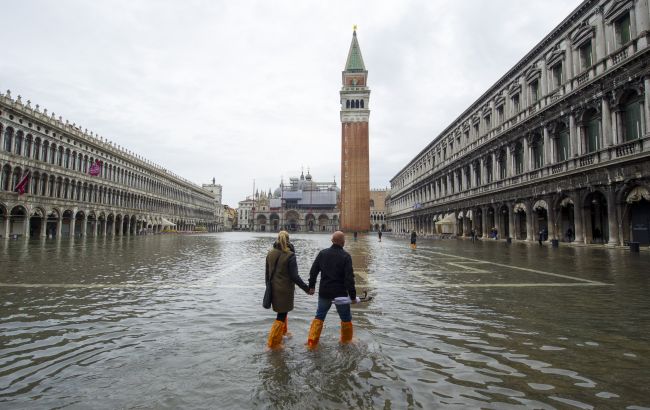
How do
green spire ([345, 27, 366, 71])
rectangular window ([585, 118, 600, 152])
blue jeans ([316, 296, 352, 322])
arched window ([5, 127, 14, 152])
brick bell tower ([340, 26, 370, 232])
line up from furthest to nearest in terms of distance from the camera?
green spire ([345, 27, 366, 71]) → brick bell tower ([340, 26, 370, 232]) → arched window ([5, 127, 14, 152]) → rectangular window ([585, 118, 600, 152]) → blue jeans ([316, 296, 352, 322])

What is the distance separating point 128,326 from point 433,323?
5030 millimetres

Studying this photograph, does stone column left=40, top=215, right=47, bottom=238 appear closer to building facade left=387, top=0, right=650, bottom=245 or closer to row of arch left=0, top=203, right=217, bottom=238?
row of arch left=0, top=203, right=217, bottom=238

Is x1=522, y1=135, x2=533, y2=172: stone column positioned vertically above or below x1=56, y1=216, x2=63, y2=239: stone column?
above

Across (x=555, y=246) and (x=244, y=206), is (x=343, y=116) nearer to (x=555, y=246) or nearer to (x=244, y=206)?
(x=555, y=246)

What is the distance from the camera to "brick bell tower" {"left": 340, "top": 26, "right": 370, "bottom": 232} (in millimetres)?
85688

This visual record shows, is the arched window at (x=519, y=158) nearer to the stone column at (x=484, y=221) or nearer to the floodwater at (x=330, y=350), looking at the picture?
the stone column at (x=484, y=221)

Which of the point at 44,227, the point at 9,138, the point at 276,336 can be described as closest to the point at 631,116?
the point at 276,336

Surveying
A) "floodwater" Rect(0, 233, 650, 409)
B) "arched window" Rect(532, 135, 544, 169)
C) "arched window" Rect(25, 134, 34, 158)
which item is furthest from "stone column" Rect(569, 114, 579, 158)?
"arched window" Rect(25, 134, 34, 158)

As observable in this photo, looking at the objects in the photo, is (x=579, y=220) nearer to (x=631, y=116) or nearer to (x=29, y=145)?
(x=631, y=116)

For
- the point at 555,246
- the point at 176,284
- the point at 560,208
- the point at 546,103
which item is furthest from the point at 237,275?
the point at 546,103

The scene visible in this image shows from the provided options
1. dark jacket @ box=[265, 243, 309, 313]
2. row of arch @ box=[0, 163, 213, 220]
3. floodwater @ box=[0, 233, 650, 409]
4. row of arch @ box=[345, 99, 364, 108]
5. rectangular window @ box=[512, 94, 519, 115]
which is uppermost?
row of arch @ box=[345, 99, 364, 108]

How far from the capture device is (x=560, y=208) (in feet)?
87.7

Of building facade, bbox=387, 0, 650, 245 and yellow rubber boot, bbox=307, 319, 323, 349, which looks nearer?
yellow rubber boot, bbox=307, 319, 323, 349

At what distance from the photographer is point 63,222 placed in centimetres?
4747
